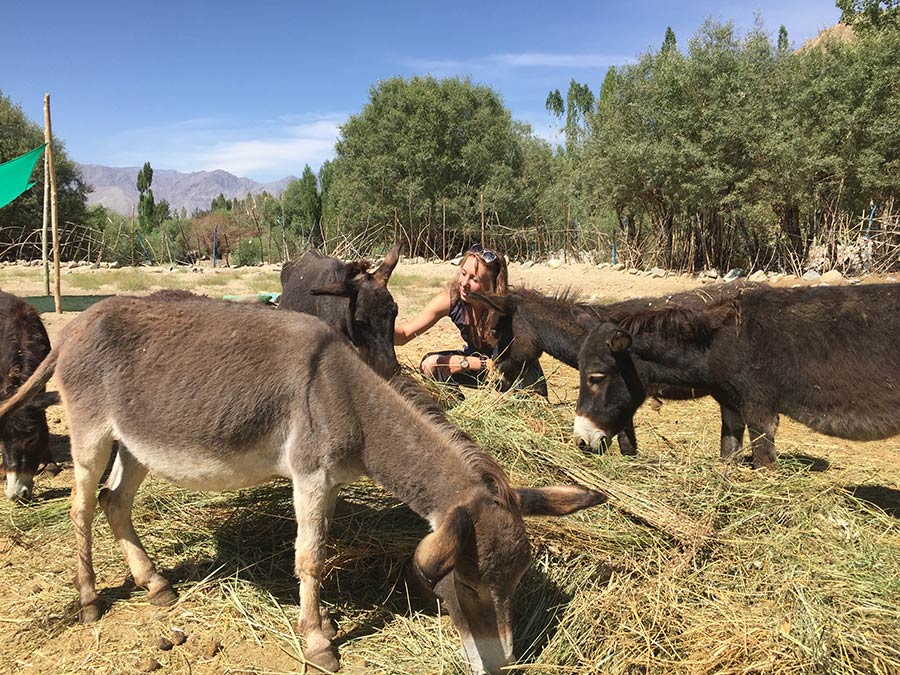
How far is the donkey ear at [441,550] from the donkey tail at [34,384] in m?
2.60

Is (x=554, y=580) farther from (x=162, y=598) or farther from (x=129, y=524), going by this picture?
(x=129, y=524)

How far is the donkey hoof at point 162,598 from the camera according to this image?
3738mm

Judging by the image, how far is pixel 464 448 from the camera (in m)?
3.25

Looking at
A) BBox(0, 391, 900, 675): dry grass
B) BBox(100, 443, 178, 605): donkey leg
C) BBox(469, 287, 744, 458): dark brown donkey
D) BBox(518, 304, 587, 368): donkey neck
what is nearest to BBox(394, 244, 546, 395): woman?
BBox(469, 287, 744, 458): dark brown donkey

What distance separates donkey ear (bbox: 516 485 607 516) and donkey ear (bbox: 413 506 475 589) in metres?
0.46

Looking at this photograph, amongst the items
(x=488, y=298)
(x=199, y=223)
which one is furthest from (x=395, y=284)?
(x=199, y=223)

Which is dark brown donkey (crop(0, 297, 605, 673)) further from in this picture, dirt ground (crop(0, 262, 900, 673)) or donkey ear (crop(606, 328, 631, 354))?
donkey ear (crop(606, 328, 631, 354))

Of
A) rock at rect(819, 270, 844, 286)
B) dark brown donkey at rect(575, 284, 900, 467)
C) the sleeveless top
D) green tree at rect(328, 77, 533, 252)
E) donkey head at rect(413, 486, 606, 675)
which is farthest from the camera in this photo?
green tree at rect(328, 77, 533, 252)

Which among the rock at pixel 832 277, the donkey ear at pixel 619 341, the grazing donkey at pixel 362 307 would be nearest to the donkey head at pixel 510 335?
the grazing donkey at pixel 362 307

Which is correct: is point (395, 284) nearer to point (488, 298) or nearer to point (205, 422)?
point (488, 298)

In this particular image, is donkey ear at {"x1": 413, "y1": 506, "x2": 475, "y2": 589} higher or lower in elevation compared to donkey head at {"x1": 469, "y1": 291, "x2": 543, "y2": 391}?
lower

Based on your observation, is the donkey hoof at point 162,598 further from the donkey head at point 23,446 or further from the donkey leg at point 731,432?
the donkey leg at point 731,432

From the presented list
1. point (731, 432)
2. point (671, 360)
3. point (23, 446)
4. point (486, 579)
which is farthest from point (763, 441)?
point (23, 446)

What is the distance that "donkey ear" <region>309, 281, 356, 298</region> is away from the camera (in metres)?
5.77
